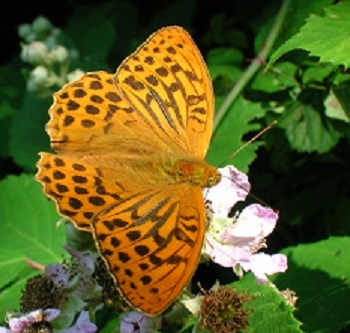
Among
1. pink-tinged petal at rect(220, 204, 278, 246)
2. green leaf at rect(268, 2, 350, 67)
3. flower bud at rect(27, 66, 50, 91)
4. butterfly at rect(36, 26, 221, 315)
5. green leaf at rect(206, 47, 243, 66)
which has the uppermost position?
green leaf at rect(268, 2, 350, 67)

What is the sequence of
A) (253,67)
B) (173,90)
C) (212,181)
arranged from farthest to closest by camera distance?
(253,67) → (173,90) → (212,181)

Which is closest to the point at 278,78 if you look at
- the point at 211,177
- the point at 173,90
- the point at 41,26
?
the point at 173,90

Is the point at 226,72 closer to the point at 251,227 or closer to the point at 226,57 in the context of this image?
the point at 226,57

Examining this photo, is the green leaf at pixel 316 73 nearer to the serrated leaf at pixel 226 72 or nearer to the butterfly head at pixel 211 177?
the serrated leaf at pixel 226 72

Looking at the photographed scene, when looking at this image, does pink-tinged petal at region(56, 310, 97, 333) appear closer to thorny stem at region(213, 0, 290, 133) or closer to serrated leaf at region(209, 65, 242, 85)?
thorny stem at region(213, 0, 290, 133)

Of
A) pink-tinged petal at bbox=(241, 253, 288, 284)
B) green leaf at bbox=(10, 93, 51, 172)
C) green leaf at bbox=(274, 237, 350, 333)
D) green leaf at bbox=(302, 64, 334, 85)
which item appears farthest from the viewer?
green leaf at bbox=(10, 93, 51, 172)

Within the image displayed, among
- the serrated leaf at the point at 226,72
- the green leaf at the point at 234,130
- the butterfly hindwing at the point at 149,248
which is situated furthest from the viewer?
the serrated leaf at the point at 226,72

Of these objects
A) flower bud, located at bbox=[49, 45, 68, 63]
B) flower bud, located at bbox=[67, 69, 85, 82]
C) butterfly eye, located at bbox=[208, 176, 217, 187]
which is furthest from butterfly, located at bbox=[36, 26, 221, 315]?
flower bud, located at bbox=[49, 45, 68, 63]

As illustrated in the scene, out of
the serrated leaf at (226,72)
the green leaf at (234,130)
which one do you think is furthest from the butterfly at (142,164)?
the serrated leaf at (226,72)
